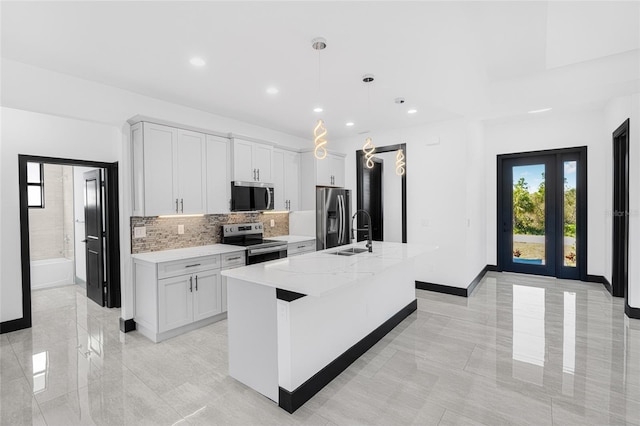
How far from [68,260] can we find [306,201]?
467 cm

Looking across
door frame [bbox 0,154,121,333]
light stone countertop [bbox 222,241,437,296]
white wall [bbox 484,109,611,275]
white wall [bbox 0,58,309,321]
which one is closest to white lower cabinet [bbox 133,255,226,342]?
white wall [bbox 0,58,309,321]

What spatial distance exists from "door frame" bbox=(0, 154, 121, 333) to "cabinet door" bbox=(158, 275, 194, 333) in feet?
5.76

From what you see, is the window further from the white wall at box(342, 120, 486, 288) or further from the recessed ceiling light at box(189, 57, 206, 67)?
the white wall at box(342, 120, 486, 288)

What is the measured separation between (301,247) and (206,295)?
72.5 inches

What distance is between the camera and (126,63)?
2.87 m

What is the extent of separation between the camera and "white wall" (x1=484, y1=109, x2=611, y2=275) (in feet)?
17.3

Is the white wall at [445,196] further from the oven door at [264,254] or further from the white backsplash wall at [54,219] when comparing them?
the white backsplash wall at [54,219]

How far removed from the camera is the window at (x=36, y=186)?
5.61 meters

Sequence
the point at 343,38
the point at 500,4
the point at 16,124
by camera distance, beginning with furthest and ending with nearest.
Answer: the point at 16,124 < the point at 343,38 < the point at 500,4

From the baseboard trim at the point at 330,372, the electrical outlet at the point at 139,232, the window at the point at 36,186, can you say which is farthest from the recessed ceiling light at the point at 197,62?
the window at the point at 36,186

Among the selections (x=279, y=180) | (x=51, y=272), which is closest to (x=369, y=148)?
(x=279, y=180)

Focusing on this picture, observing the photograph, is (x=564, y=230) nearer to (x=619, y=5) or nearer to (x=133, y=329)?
(x=619, y=5)

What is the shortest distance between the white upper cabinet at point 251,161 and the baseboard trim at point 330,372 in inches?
110

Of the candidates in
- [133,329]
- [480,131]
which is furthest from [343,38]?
[480,131]
